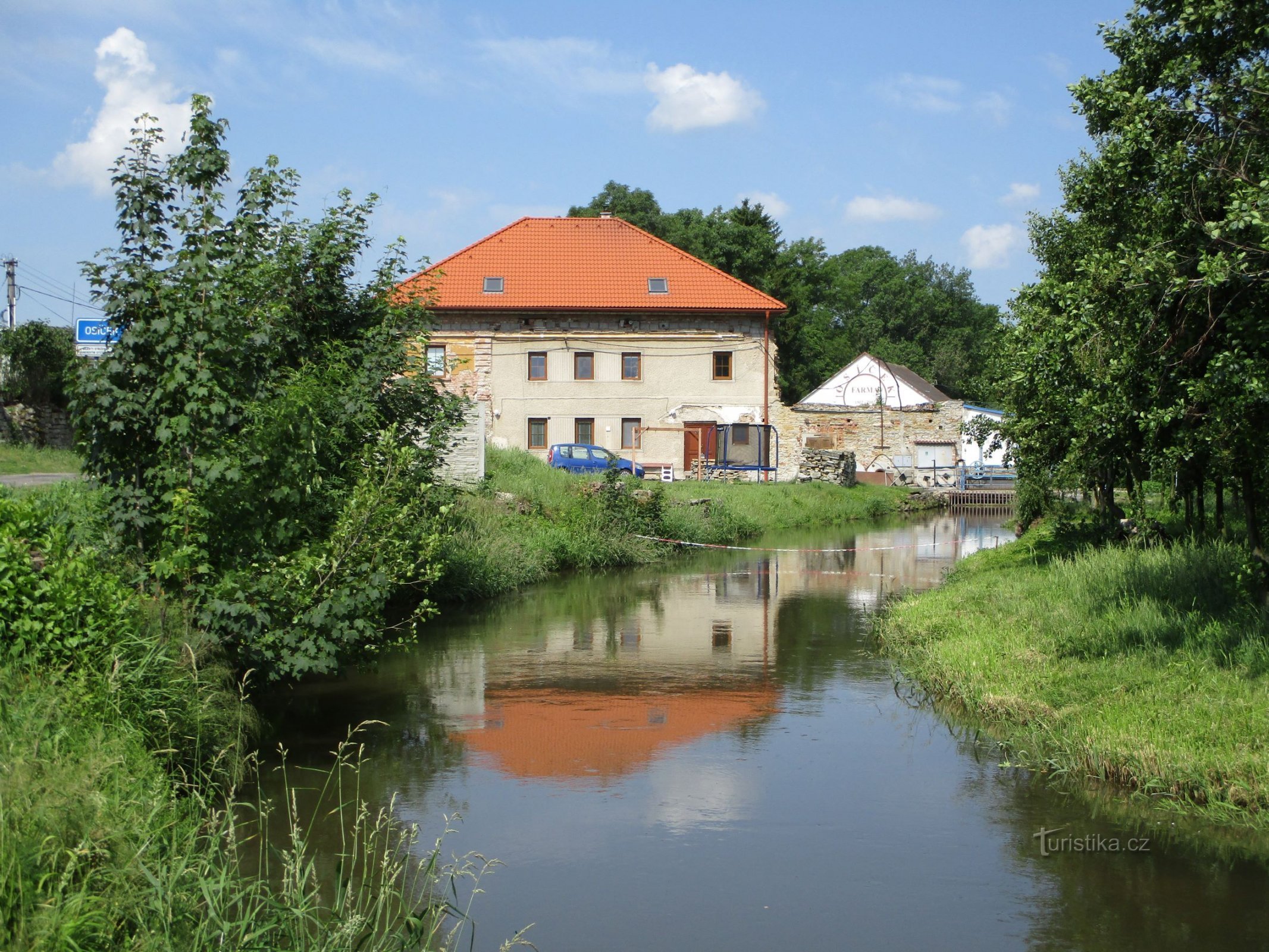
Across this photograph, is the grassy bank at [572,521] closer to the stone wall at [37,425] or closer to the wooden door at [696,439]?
the wooden door at [696,439]

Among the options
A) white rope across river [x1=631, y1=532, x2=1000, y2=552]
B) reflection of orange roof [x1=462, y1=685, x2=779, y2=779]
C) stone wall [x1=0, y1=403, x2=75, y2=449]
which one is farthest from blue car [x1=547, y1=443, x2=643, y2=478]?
reflection of orange roof [x1=462, y1=685, x2=779, y2=779]

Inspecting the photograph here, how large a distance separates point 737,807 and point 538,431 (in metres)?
33.5

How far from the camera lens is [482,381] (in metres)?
40.6

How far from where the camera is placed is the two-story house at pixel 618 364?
40.6 metres

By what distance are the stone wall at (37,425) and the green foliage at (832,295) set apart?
27924 mm

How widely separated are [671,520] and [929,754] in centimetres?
1700

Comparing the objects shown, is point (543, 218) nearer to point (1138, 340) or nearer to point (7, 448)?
point (7, 448)

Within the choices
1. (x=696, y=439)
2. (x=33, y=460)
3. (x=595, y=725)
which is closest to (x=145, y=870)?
(x=595, y=725)

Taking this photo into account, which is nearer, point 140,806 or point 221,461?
point 140,806

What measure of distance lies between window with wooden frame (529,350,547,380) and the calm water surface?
26861mm

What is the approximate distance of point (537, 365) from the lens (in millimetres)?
40938

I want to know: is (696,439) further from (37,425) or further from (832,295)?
(832,295)

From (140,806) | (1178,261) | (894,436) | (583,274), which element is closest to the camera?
(140,806)

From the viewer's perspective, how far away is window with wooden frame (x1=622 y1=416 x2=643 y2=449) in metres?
40.8
